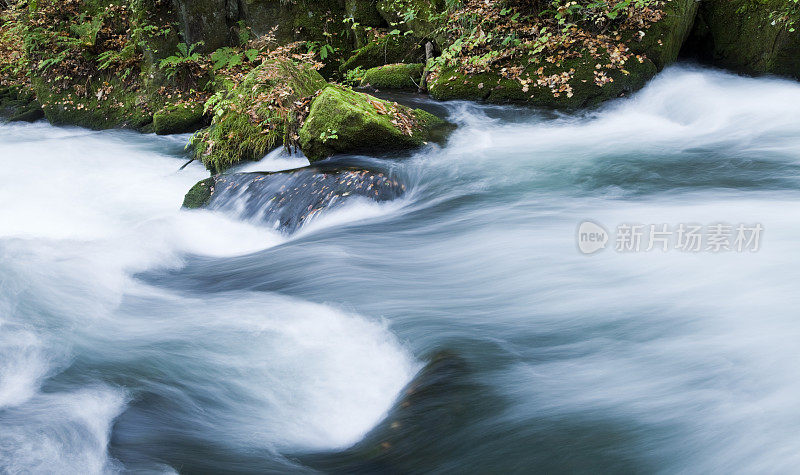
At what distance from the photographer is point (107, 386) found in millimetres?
3078

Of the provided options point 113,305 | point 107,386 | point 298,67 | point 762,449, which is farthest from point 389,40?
point 762,449

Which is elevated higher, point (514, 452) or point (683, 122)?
point (683, 122)

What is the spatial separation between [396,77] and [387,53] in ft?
3.53

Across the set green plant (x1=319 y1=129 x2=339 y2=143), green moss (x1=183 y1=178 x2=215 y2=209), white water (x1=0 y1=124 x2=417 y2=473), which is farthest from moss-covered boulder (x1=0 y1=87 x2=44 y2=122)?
green plant (x1=319 y1=129 x2=339 y2=143)

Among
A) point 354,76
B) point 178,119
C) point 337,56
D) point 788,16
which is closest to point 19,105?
point 178,119

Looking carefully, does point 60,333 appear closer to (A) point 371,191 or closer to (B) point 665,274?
(A) point 371,191

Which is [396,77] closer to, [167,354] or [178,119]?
[178,119]

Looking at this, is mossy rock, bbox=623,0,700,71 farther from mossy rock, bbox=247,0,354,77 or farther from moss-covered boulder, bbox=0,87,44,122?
moss-covered boulder, bbox=0,87,44,122

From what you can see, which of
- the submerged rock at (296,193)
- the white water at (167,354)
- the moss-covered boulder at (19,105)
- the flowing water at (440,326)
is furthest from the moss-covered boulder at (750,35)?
the moss-covered boulder at (19,105)

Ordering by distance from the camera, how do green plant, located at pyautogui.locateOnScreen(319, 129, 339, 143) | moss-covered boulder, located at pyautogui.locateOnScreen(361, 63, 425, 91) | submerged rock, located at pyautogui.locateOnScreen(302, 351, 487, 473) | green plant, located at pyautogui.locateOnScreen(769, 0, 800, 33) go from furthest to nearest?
1. moss-covered boulder, located at pyautogui.locateOnScreen(361, 63, 425, 91)
2. green plant, located at pyautogui.locateOnScreen(769, 0, 800, 33)
3. green plant, located at pyautogui.locateOnScreen(319, 129, 339, 143)
4. submerged rock, located at pyautogui.locateOnScreen(302, 351, 487, 473)

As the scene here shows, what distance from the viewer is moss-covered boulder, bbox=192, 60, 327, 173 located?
715cm

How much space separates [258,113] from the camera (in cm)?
736

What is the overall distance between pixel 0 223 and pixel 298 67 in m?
4.22

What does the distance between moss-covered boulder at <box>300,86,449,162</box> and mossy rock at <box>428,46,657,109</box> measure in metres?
2.08
